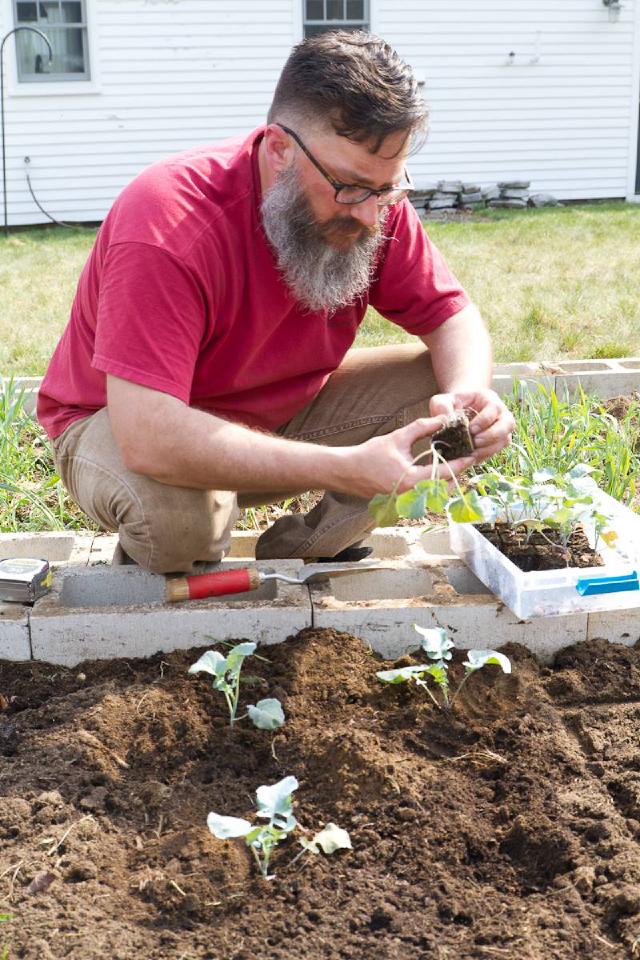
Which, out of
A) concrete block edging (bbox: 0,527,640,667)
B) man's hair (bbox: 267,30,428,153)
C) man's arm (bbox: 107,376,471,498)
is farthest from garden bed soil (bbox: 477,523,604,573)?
man's hair (bbox: 267,30,428,153)

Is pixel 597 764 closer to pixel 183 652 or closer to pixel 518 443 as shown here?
pixel 183 652

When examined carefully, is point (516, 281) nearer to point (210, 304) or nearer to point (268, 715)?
point (210, 304)

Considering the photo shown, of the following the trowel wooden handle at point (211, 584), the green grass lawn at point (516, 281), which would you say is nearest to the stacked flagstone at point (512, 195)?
the green grass lawn at point (516, 281)

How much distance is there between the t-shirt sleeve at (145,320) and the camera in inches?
94.0

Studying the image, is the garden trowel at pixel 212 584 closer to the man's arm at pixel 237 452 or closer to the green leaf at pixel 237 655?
the man's arm at pixel 237 452

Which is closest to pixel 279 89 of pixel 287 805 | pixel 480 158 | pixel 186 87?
pixel 287 805

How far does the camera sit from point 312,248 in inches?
101

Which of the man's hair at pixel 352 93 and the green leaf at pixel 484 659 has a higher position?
the man's hair at pixel 352 93

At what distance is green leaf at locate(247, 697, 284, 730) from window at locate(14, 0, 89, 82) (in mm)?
10196

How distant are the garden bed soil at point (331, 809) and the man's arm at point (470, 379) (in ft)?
1.72

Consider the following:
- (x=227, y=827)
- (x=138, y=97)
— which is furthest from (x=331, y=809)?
(x=138, y=97)

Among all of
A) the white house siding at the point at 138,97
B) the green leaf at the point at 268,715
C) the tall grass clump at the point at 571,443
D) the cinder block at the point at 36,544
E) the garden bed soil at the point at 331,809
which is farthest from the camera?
the white house siding at the point at 138,97

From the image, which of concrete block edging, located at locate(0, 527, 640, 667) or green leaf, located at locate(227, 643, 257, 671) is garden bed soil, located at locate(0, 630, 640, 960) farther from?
green leaf, located at locate(227, 643, 257, 671)

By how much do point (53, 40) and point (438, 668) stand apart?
10.4 m
